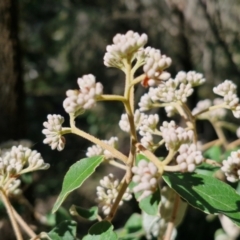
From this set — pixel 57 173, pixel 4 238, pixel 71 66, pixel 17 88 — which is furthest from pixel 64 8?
pixel 4 238

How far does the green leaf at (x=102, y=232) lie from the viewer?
0.72 meters

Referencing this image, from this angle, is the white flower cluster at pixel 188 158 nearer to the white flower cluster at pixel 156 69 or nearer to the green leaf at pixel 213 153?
the white flower cluster at pixel 156 69

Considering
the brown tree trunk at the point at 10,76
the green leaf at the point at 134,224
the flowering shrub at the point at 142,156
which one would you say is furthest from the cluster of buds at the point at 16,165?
the brown tree trunk at the point at 10,76

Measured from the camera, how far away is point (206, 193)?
699 mm

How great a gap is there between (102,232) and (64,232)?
5.0 inches

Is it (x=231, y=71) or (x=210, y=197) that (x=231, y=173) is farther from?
(x=231, y=71)

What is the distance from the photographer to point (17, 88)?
182cm

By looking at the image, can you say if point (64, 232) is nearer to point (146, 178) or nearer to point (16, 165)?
point (16, 165)

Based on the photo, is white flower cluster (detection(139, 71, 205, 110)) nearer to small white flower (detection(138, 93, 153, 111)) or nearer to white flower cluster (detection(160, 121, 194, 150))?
small white flower (detection(138, 93, 153, 111))

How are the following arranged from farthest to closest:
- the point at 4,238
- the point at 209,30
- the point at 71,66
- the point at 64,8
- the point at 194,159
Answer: the point at 71,66, the point at 64,8, the point at 209,30, the point at 4,238, the point at 194,159

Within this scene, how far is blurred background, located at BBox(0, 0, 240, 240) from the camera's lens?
1.77m

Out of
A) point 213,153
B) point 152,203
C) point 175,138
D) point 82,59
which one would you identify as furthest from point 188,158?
point 82,59

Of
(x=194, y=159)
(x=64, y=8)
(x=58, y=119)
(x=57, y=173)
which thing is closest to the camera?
(x=194, y=159)

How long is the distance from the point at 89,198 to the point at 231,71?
149 centimetres
